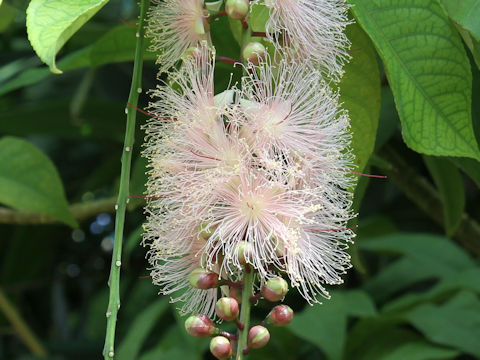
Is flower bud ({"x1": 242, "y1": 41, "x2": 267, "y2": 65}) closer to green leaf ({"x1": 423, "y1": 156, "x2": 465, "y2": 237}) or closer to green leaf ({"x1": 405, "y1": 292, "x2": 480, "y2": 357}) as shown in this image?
green leaf ({"x1": 423, "y1": 156, "x2": 465, "y2": 237})

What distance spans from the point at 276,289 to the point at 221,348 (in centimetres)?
8

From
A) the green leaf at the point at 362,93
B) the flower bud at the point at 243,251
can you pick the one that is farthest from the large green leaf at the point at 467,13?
the flower bud at the point at 243,251

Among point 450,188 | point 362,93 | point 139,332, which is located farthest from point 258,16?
point 139,332

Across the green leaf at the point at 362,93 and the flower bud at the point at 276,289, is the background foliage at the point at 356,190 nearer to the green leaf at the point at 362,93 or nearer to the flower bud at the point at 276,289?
the green leaf at the point at 362,93

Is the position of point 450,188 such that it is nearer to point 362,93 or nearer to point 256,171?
point 362,93

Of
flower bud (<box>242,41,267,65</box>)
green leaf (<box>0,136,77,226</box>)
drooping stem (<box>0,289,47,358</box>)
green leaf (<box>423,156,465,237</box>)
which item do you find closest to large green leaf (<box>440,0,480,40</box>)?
flower bud (<box>242,41,267,65</box>)

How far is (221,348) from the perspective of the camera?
2.06 ft

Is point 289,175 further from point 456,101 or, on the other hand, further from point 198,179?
point 456,101

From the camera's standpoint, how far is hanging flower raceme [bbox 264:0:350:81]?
0.72 metres

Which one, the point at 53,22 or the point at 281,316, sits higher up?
the point at 53,22

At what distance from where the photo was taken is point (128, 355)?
140 cm

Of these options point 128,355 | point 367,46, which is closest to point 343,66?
point 367,46

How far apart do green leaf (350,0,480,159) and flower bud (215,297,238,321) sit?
0.88ft

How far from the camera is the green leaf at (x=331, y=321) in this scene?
1288 millimetres
